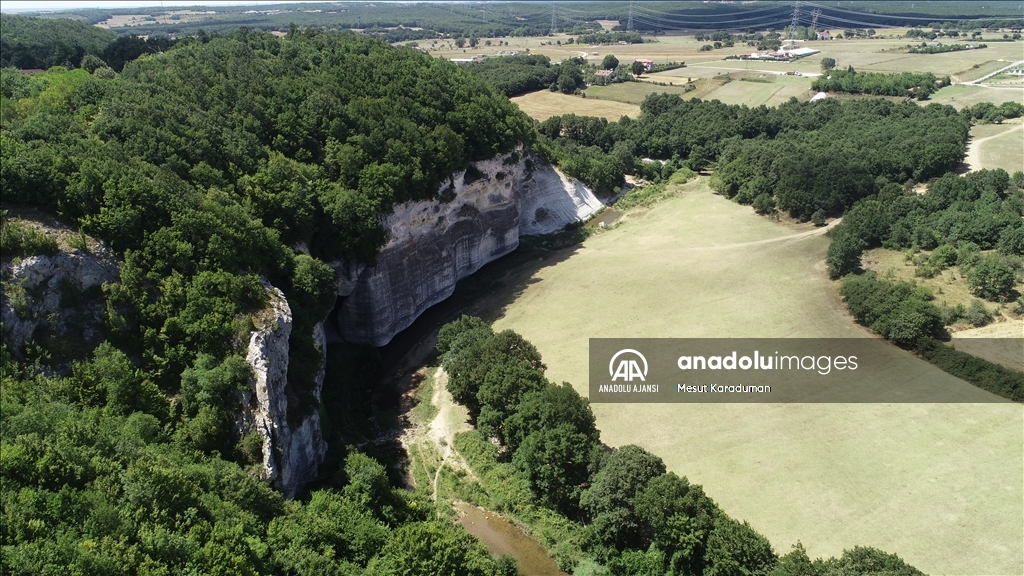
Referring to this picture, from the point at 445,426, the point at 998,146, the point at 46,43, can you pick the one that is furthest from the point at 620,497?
the point at 46,43

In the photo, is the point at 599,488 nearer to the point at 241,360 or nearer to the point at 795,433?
the point at 795,433

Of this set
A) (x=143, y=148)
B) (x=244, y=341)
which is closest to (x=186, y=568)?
(x=244, y=341)

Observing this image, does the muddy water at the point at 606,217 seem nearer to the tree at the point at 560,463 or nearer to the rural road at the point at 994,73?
the tree at the point at 560,463

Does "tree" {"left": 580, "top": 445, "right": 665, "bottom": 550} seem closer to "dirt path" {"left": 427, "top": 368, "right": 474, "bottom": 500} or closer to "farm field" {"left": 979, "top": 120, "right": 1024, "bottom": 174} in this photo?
"dirt path" {"left": 427, "top": 368, "right": 474, "bottom": 500}

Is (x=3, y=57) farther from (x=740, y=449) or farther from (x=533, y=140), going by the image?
(x=740, y=449)

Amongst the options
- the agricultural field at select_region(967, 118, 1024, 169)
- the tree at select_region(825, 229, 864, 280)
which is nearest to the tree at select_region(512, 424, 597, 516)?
the tree at select_region(825, 229, 864, 280)

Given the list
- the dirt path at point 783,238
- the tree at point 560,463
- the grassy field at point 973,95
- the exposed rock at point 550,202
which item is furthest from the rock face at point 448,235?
the grassy field at point 973,95
